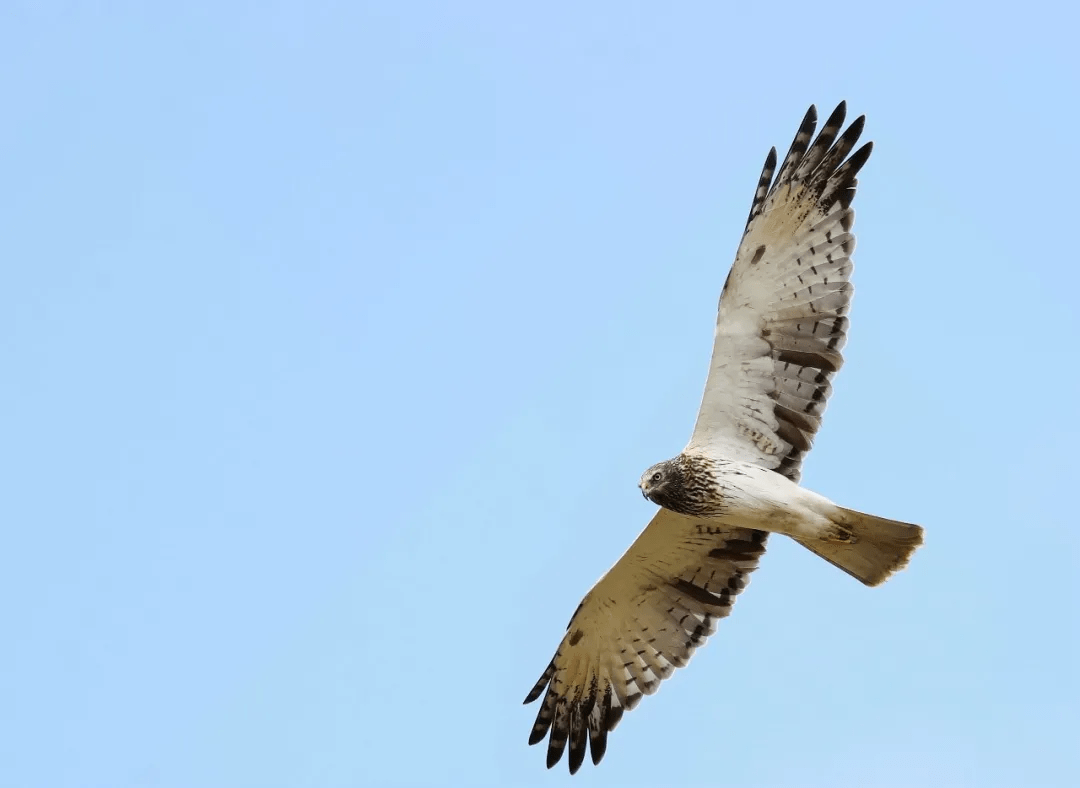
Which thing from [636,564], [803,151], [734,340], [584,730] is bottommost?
[584,730]

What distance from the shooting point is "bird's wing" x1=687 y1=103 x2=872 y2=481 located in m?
9.11

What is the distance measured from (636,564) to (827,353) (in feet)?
6.46

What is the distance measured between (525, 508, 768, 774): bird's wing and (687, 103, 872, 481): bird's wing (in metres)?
1.07

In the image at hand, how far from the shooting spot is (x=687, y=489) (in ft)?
29.5

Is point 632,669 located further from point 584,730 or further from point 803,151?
point 803,151

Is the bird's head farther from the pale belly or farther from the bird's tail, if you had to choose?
the bird's tail

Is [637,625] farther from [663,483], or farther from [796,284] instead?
[796,284]

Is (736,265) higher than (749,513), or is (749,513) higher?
(736,265)

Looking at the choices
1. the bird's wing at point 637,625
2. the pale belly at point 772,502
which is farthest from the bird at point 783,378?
the bird's wing at point 637,625

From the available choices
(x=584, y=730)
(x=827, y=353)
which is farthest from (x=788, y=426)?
(x=584, y=730)

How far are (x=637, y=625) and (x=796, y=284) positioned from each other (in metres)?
2.66

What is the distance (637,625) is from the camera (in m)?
10.1

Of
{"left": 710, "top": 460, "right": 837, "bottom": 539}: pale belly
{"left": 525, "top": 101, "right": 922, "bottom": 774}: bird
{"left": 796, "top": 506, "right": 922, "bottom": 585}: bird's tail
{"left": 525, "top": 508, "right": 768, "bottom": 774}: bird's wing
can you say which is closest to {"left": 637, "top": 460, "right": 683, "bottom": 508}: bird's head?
{"left": 525, "top": 101, "right": 922, "bottom": 774}: bird

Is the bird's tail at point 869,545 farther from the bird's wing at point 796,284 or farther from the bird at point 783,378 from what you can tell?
the bird's wing at point 796,284
